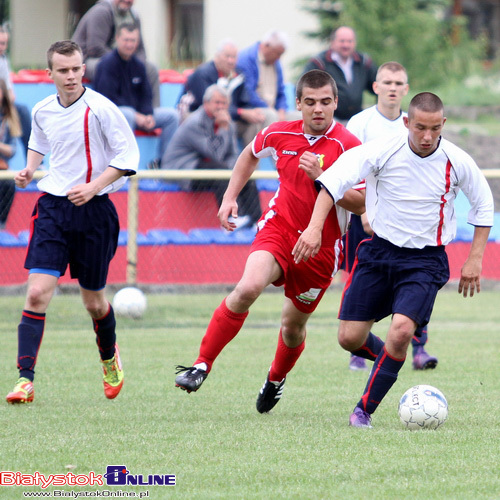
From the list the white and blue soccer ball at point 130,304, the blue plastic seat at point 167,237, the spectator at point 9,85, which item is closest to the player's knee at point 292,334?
the white and blue soccer ball at point 130,304

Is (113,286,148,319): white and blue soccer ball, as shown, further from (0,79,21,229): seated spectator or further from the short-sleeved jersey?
the short-sleeved jersey

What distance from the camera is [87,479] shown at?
445 cm

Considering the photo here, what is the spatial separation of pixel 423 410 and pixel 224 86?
30.7 ft

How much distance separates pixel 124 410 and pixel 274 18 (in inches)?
856

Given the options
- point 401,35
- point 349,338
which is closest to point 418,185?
point 349,338

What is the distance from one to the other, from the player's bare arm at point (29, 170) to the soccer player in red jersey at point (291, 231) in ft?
4.78

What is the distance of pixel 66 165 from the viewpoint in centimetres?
681

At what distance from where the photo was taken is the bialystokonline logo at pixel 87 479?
14.4ft

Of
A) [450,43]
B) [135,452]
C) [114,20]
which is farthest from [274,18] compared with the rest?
[135,452]

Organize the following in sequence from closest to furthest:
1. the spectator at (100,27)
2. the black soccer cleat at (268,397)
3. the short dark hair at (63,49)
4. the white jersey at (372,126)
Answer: the black soccer cleat at (268,397), the short dark hair at (63,49), the white jersey at (372,126), the spectator at (100,27)

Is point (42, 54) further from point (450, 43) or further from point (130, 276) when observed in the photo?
point (130, 276)

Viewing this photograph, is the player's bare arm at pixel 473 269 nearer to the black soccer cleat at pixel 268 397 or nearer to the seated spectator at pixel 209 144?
the black soccer cleat at pixel 268 397

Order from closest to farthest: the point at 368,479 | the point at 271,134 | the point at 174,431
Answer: the point at 368,479, the point at 174,431, the point at 271,134

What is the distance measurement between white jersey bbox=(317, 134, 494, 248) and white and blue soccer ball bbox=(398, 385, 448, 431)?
853 millimetres
